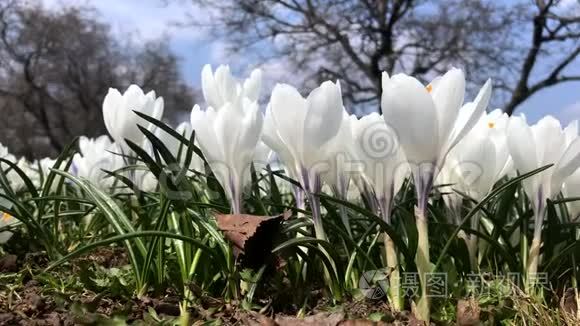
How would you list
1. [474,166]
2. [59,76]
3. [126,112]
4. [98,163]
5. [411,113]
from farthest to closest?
[59,76] → [98,163] → [126,112] → [474,166] → [411,113]

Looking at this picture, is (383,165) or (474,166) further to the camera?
(474,166)

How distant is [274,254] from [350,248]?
24 centimetres

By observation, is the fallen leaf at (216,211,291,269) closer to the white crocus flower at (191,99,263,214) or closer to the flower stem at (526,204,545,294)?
the white crocus flower at (191,99,263,214)

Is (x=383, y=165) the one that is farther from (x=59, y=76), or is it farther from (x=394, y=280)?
(x=59, y=76)

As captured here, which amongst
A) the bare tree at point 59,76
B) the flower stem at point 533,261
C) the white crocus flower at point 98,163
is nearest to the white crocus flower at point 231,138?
the flower stem at point 533,261

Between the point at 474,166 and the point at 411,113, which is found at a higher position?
the point at 411,113

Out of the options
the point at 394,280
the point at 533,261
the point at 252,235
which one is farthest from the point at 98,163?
the point at 533,261

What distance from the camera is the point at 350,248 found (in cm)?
122

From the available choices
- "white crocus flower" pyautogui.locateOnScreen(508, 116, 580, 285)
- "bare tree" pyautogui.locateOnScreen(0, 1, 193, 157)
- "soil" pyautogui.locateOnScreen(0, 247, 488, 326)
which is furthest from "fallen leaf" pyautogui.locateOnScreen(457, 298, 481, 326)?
"bare tree" pyautogui.locateOnScreen(0, 1, 193, 157)

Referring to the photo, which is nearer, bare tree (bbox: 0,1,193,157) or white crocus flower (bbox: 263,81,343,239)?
white crocus flower (bbox: 263,81,343,239)

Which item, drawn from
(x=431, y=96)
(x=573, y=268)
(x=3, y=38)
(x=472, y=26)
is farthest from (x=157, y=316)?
(x=3, y=38)

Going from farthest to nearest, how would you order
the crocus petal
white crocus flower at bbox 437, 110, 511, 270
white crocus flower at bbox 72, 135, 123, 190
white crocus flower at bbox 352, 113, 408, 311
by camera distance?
1. white crocus flower at bbox 72, 135, 123, 190
2. white crocus flower at bbox 437, 110, 511, 270
3. white crocus flower at bbox 352, 113, 408, 311
4. the crocus petal

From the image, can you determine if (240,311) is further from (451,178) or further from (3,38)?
(3,38)

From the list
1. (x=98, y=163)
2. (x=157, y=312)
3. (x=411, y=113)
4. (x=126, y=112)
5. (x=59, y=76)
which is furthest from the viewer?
(x=59, y=76)
